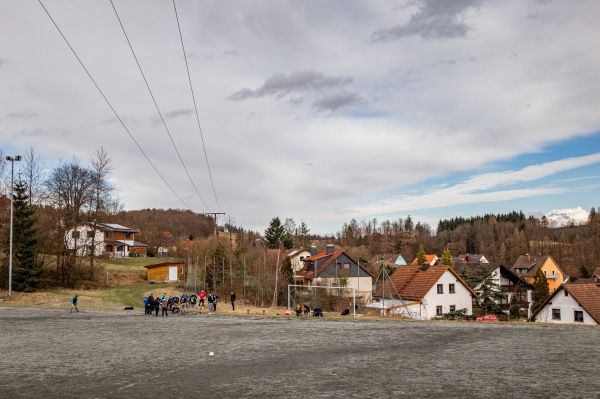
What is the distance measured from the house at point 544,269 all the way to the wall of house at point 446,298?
48918mm

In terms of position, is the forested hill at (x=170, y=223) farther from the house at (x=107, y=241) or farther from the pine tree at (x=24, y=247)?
the pine tree at (x=24, y=247)

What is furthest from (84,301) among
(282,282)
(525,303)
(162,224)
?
(162,224)

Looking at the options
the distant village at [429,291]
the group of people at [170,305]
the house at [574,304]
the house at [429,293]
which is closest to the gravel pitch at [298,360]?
the group of people at [170,305]

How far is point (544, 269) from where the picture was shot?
90750mm

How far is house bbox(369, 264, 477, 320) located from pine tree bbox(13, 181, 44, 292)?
30870 millimetres

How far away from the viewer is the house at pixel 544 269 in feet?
297

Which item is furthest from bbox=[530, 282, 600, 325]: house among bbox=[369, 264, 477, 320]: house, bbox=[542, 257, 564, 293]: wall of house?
bbox=[542, 257, 564, 293]: wall of house

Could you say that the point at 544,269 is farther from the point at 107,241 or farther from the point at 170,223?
the point at 170,223

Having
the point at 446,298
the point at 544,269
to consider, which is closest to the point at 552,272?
the point at 544,269

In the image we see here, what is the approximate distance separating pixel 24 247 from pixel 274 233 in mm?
66925

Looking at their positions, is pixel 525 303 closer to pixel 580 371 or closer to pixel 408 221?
pixel 580 371

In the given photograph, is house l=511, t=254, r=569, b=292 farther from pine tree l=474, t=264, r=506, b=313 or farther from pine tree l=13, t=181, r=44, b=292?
pine tree l=13, t=181, r=44, b=292

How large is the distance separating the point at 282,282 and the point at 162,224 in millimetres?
121197

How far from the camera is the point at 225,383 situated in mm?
11555
